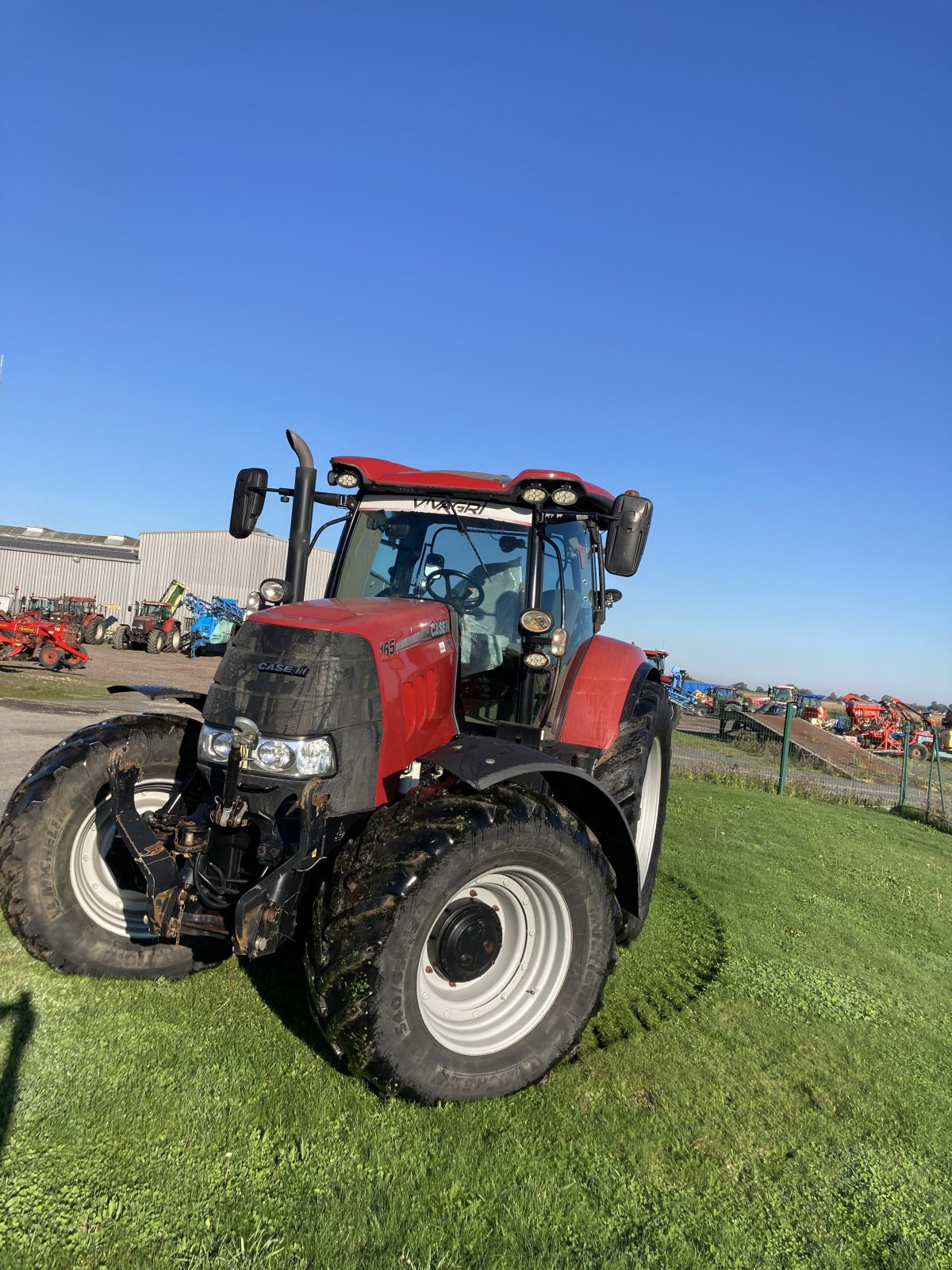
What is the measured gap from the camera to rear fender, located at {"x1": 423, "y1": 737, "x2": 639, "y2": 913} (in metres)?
2.83

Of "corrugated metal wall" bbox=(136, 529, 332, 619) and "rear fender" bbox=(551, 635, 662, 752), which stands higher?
"corrugated metal wall" bbox=(136, 529, 332, 619)

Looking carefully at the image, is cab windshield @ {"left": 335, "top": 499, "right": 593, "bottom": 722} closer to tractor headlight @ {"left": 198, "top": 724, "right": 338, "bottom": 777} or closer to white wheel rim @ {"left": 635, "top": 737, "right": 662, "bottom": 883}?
tractor headlight @ {"left": 198, "top": 724, "right": 338, "bottom": 777}

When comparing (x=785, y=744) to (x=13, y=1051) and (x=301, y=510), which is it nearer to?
(x=301, y=510)

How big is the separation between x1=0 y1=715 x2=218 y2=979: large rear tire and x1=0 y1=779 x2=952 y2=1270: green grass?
0.11m

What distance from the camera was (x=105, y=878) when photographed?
3.43 m

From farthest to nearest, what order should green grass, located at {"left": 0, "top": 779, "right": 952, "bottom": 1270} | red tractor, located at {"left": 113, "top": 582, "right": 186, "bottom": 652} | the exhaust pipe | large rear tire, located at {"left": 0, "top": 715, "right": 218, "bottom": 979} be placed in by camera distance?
red tractor, located at {"left": 113, "top": 582, "right": 186, "bottom": 652} → the exhaust pipe → large rear tire, located at {"left": 0, "top": 715, "right": 218, "bottom": 979} → green grass, located at {"left": 0, "top": 779, "right": 952, "bottom": 1270}

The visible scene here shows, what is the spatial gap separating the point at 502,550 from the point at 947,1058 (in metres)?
2.83

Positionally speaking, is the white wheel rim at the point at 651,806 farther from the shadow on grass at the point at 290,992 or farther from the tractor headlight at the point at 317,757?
the tractor headlight at the point at 317,757

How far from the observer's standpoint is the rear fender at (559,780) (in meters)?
2.83

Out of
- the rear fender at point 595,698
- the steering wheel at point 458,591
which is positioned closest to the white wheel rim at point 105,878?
the steering wheel at point 458,591

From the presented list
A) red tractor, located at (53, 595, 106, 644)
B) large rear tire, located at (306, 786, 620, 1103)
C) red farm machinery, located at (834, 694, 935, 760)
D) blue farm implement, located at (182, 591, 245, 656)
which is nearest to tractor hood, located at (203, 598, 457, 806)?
large rear tire, located at (306, 786, 620, 1103)

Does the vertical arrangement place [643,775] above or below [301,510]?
below

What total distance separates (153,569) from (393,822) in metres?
41.5

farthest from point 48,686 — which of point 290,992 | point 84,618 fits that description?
point 84,618
